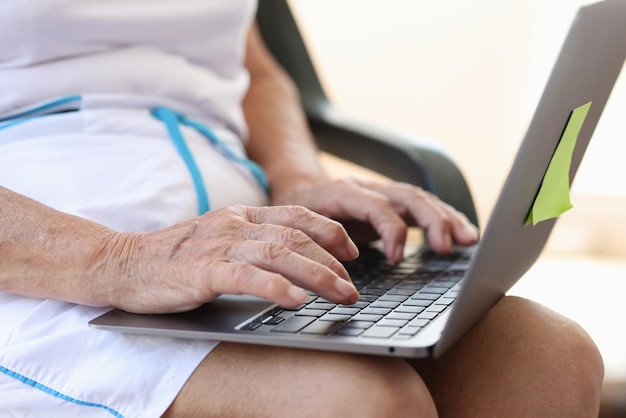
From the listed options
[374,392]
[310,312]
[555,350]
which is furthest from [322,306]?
[555,350]

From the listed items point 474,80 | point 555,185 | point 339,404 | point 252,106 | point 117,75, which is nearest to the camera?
point 339,404

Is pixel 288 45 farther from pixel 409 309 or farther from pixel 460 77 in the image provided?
pixel 460 77

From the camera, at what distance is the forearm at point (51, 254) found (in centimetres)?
74

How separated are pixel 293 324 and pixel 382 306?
11 centimetres

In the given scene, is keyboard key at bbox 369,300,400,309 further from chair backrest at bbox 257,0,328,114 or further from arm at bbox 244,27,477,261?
chair backrest at bbox 257,0,328,114

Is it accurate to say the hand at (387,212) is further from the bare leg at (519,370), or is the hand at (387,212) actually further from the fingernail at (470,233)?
the bare leg at (519,370)

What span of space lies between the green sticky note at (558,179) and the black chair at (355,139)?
0.39 meters

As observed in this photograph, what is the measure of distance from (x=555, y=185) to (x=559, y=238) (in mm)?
1887

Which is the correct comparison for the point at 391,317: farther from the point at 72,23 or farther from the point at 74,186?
the point at 72,23

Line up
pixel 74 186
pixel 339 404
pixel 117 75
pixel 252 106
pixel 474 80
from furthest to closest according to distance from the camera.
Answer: pixel 474 80 → pixel 252 106 → pixel 117 75 → pixel 74 186 → pixel 339 404

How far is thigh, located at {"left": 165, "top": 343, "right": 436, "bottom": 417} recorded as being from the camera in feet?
2.12

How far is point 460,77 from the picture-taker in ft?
8.26

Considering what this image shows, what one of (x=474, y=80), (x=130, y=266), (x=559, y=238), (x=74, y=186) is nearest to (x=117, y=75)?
(x=74, y=186)

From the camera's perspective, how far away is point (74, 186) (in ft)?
2.84
